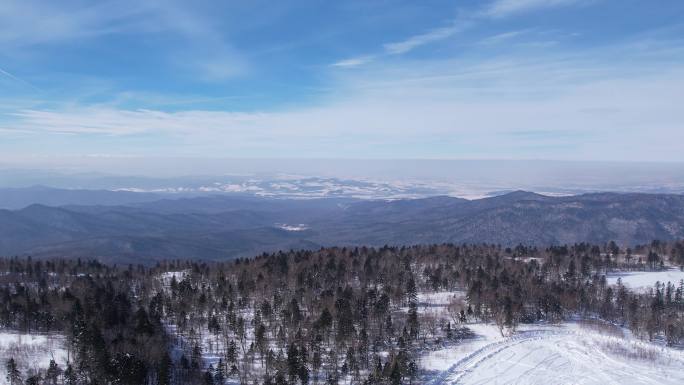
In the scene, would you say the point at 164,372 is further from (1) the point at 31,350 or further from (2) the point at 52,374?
(1) the point at 31,350

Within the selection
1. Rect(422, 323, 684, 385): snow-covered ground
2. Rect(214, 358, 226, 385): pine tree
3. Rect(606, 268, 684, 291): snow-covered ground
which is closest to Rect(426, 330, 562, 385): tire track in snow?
Rect(422, 323, 684, 385): snow-covered ground

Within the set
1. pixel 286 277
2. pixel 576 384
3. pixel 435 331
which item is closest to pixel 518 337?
pixel 435 331

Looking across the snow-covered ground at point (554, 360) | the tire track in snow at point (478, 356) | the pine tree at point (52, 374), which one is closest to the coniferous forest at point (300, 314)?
the pine tree at point (52, 374)

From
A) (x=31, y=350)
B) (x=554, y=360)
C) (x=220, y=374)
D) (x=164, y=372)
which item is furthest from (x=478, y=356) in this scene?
(x=31, y=350)

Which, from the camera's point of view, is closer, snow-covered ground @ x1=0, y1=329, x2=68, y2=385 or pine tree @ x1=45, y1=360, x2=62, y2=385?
pine tree @ x1=45, y1=360, x2=62, y2=385

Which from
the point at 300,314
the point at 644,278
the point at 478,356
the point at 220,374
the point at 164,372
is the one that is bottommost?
the point at 478,356

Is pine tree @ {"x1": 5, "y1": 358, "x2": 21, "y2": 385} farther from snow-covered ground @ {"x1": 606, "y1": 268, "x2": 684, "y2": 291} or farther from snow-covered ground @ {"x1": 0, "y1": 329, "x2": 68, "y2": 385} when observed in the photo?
snow-covered ground @ {"x1": 606, "y1": 268, "x2": 684, "y2": 291}

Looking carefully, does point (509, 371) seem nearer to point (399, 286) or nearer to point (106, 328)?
point (399, 286)
